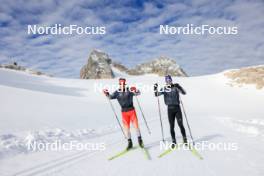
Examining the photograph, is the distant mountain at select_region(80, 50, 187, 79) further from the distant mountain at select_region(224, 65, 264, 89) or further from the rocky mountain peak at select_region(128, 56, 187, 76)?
the distant mountain at select_region(224, 65, 264, 89)

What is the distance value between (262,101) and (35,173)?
3365 cm

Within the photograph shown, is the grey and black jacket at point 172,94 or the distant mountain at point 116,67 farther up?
the distant mountain at point 116,67

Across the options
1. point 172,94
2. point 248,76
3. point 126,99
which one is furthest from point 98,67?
point 172,94

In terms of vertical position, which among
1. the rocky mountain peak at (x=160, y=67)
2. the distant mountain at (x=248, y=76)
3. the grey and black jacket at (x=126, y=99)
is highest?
the rocky mountain peak at (x=160, y=67)

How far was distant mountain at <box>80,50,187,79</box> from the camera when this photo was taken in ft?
487

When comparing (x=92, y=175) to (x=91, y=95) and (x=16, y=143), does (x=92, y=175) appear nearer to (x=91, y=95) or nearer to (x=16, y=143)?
(x=16, y=143)

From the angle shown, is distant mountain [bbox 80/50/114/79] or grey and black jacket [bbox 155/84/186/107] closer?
grey and black jacket [bbox 155/84/186/107]

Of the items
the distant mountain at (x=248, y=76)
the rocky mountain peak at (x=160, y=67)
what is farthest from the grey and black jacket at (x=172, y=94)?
the rocky mountain peak at (x=160, y=67)

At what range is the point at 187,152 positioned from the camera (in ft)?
26.0

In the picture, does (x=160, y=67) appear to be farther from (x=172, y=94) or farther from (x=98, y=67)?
(x=172, y=94)

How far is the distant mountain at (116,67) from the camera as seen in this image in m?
148

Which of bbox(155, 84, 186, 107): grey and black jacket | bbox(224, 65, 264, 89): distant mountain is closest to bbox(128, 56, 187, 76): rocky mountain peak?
bbox(224, 65, 264, 89): distant mountain

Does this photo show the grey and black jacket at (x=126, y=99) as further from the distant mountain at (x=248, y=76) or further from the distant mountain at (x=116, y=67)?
the distant mountain at (x=116, y=67)

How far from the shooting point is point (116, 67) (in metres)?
164
